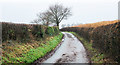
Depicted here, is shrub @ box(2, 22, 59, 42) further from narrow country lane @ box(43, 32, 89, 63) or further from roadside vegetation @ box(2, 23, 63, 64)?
narrow country lane @ box(43, 32, 89, 63)

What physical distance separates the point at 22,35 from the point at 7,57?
4.22 m

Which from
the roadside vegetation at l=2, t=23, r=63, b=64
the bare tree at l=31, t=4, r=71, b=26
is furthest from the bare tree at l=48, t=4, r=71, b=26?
the roadside vegetation at l=2, t=23, r=63, b=64

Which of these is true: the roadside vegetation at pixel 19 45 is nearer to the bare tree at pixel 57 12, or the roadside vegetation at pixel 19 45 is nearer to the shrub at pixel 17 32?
the shrub at pixel 17 32

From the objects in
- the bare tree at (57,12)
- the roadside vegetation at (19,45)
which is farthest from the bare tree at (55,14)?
the roadside vegetation at (19,45)

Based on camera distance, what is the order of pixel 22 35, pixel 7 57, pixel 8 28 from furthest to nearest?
1. pixel 22 35
2. pixel 8 28
3. pixel 7 57

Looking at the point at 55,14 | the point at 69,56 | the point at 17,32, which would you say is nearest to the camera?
the point at 69,56

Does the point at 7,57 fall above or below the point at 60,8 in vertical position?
below

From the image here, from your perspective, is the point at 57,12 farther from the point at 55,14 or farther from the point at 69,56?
the point at 69,56

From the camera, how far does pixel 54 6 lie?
4800cm

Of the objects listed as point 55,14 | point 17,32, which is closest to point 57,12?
point 55,14

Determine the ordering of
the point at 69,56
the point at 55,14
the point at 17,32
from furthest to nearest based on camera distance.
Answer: the point at 55,14 → the point at 17,32 → the point at 69,56

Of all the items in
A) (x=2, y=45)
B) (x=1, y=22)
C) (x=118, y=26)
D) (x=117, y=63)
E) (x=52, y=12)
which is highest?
(x=52, y=12)

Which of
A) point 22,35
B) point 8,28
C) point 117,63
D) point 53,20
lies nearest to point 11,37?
point 8,28

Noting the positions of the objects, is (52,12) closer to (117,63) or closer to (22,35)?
(22,35)
